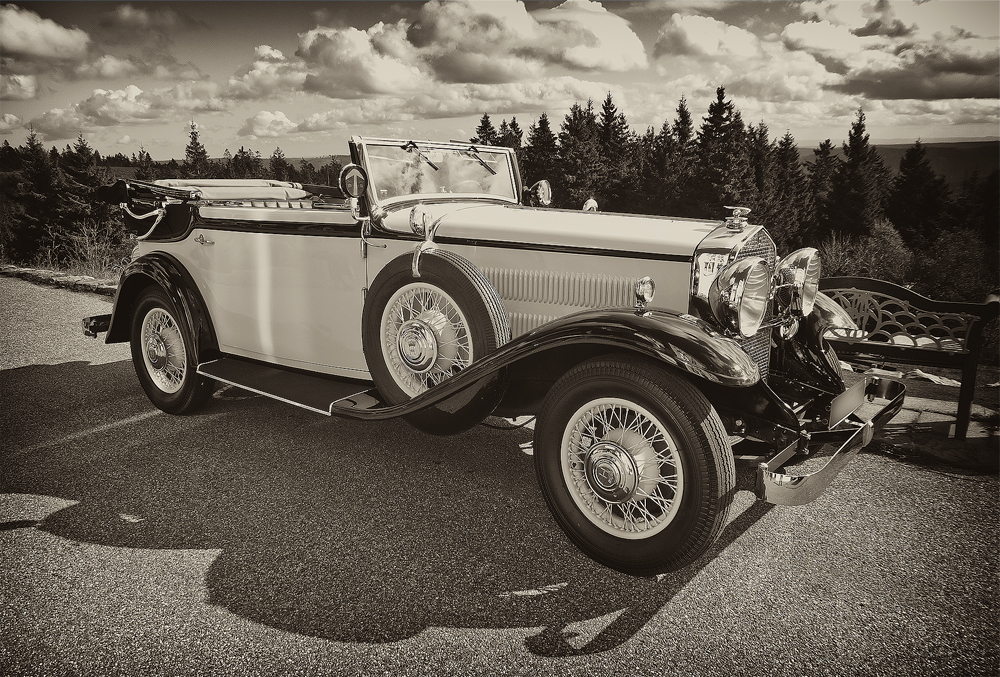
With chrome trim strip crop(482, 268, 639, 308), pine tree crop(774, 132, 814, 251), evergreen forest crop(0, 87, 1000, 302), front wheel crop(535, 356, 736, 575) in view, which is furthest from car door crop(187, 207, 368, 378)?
pine tree crop(774, 132, 814, 251)

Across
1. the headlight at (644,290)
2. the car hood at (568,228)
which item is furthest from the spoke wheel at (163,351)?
the headlight at (644,290)

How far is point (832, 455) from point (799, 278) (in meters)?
0.99

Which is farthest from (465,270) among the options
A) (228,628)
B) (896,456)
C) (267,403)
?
(896,456)

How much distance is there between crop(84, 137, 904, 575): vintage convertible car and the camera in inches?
99.7

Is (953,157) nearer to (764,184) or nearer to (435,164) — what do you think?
(764,184)

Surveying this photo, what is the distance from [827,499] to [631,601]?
1.49 metres

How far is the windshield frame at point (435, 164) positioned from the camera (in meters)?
3.83

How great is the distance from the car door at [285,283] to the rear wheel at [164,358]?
0.29 metres

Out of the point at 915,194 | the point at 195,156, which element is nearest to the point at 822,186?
the point at 915,194

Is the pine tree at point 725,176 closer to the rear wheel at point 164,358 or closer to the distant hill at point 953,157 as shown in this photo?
the distant hill at point 953,157

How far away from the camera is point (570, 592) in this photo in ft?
8.55

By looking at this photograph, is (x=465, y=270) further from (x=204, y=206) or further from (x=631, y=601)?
(x=204, y=206)

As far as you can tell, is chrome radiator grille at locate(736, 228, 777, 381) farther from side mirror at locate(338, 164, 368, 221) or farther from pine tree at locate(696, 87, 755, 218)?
pine tree at locate(696, 87, 755, 218)

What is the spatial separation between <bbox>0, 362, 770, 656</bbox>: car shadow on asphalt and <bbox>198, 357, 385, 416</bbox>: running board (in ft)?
1.40
